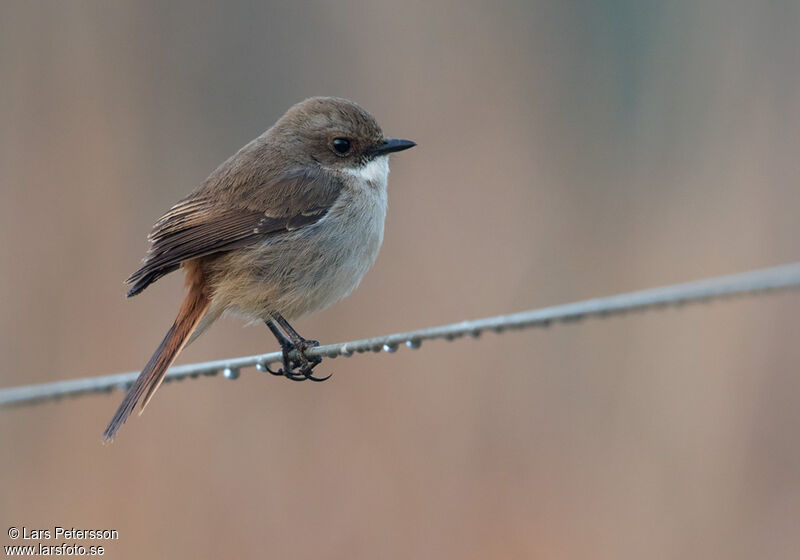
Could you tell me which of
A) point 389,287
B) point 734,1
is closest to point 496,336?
point 389,287

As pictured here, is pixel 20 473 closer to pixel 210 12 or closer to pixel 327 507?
pixel 327 507

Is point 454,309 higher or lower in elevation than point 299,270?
lower

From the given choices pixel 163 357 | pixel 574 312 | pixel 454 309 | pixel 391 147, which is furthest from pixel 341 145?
pixel 574 312

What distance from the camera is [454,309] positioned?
5781 millimetres

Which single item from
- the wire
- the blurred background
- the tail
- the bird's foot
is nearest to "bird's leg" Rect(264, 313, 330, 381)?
the bird's foot

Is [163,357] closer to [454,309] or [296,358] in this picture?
[296,358]

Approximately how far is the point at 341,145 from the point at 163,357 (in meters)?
1.30

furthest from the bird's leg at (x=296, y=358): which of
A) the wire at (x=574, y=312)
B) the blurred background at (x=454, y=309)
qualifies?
the blurred background at (x=454, y=309)

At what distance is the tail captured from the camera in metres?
3.45

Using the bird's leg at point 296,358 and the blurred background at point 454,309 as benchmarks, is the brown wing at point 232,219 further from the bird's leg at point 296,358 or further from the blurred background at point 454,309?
the blurred background at point 454,309

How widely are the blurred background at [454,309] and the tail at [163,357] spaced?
1628mm

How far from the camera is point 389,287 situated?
5.82 m

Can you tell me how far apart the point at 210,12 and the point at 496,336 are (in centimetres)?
324

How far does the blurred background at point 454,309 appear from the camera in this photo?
5.17 m
